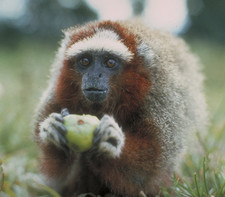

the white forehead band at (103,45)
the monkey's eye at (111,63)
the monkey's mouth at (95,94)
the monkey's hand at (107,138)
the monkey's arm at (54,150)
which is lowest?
the monkey's arm at (54,150)

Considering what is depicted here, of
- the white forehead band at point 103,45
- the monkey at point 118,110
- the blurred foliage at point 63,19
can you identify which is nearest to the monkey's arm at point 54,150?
the monkey at point 118,110

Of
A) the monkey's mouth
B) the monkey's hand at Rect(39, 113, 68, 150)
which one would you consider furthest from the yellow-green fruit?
the monkey's mouth

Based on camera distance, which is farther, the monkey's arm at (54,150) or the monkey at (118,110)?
the monkey at (118,110)

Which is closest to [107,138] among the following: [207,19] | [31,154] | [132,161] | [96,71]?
[132,161]

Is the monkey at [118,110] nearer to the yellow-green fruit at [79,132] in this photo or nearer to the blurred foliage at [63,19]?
the yellow-green fruit at [79,132]

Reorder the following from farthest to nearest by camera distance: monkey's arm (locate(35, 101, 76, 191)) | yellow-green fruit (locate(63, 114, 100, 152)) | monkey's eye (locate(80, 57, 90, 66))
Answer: monkey's eye (locate(80, 57, 90, 66)), monkey's arm (locate(35, 101, 76, 191)), yellow-green fruit (locate(63, 114, 100, 152))

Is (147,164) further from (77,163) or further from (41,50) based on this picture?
(41,50)

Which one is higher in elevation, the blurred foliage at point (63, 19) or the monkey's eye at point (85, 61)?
the blurred foliage at point (63, 19)

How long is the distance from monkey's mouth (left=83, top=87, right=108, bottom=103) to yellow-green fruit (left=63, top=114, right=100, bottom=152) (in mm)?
685

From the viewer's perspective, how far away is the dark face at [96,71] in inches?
157

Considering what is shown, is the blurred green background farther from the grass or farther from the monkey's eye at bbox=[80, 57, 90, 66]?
the monkey's eye at bbox=[80, 57, 90, 66]

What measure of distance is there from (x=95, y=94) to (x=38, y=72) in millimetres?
4384

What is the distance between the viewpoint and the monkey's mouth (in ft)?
13.0

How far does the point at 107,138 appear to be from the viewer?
3281mm
